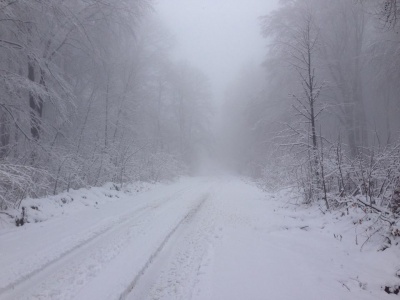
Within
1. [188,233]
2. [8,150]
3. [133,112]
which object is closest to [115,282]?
[188,233]

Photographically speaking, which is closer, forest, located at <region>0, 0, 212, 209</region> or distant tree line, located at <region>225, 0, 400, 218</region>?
forest, located at <region>0, 0, 212, 209</region>

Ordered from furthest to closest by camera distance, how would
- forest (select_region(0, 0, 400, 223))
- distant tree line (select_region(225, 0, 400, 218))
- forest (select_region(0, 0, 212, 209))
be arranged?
distant tree line (select_region(225, 0, 400, 218)) < forest (select_region(0, 0, 212, 209)) < forest (select_region(0, 0, 400, 223))

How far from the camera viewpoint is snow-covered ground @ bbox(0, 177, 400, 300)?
3158 mm

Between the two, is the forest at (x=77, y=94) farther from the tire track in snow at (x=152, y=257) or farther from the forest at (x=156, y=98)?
the tire track in snow at (x=152, y=257)

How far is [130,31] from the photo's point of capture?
1115cm

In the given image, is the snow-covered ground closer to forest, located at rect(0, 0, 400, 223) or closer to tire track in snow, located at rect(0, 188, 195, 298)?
tire track in snow, located at rect(0, 188, 195, 298)

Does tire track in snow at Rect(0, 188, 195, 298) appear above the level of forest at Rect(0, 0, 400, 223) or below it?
below

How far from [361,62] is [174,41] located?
13.4m

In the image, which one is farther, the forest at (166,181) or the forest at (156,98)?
the forest at (156,98)

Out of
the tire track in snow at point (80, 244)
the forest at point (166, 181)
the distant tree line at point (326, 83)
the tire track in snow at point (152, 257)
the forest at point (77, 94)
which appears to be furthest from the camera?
the distant tree line at point (326, 83)

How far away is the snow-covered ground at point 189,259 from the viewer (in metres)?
3.16

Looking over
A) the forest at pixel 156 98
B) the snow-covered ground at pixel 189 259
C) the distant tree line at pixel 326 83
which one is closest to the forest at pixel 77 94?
the forest at pixel 156 98

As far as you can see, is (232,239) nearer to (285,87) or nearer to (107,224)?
(107,224)

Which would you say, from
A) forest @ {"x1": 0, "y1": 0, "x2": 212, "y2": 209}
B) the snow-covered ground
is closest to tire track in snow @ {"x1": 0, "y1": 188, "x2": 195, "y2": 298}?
the snow-covered ground
